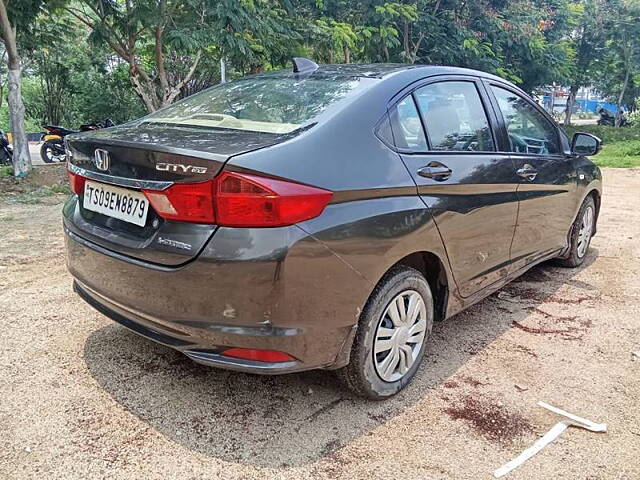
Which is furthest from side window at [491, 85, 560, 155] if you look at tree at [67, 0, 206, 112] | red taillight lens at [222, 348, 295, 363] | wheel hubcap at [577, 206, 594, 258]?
tree at [67, 0, 206, 112]

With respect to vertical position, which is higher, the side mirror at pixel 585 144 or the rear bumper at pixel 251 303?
the side mirror at pixel 585 144

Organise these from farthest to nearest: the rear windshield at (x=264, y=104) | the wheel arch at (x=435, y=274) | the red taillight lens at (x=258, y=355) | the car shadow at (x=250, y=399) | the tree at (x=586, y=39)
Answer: the tree at (x=586, y=39)
the wheel arch at (x=435, y=274)
the rear windshield at (x=264, y=104)
the car shadow at (x=250, y=399)
the red taillight lens at (x=258, y=355)

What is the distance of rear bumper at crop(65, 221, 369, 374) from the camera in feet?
6.82

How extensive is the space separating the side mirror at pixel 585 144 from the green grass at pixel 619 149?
20.0 ft

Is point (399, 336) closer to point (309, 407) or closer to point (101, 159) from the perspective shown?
point (309, 407)

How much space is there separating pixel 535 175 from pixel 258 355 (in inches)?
93.9

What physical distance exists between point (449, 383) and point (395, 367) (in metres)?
0.36

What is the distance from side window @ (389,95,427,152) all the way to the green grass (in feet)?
26.9

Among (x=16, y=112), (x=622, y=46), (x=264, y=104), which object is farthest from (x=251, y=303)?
(x=622, y=46)

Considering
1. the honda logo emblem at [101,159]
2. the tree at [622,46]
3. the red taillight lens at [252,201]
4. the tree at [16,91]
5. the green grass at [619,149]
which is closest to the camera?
the red taillight lens at [252,201]

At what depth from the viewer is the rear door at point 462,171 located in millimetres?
2703

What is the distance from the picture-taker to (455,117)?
3.09 m

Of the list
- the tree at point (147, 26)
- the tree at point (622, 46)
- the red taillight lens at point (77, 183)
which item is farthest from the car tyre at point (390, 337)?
the tree at point (622, 46)

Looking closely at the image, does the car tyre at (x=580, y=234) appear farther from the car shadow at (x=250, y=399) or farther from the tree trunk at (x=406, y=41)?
the tree trunk at (x=406, y=41)
